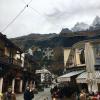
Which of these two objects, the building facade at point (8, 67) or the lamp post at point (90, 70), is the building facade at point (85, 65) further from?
the building facade at point (8, 67)

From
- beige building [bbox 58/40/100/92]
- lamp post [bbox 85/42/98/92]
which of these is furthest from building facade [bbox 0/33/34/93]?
lamp post [bbox 85/42/98/92]

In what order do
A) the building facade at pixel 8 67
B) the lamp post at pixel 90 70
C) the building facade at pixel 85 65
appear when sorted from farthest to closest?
the building facade at pixel 8 67 → the building facade at pixel 85 65 → the lamp post at pixel 90 70

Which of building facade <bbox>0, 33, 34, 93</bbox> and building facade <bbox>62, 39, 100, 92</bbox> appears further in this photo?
building facade <bbox>0, 33, 34, 93</bbox>

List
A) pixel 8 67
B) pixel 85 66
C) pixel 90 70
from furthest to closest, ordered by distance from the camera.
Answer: pixel 8 67 → pixel 85 66 → pixel 90 70

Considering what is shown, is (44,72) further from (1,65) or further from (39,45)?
(1,65)

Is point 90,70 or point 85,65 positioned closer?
point 90,70

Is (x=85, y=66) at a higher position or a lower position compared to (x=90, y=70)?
higher

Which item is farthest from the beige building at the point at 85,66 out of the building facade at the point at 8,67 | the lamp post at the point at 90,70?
the building facade at the point at 8,67

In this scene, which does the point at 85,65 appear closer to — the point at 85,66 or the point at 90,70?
the point at 85,66

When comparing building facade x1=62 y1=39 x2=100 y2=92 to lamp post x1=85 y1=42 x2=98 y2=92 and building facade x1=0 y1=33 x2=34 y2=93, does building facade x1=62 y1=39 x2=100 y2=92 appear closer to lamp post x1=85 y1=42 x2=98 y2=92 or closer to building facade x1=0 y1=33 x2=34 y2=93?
lamp post x1=85 y1=42 x2=98 y2=92

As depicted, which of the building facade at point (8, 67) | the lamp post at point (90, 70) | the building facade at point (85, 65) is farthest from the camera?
the building facade at point (8, 67)

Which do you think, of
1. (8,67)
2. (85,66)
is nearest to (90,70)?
(85,66)

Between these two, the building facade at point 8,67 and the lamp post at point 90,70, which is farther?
the building facade at point 8,67

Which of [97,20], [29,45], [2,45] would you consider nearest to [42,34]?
[29,45]
